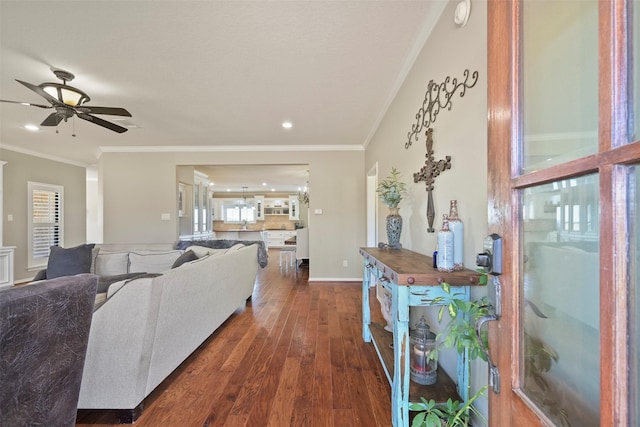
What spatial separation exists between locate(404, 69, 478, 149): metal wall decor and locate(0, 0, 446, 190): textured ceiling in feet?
1.43

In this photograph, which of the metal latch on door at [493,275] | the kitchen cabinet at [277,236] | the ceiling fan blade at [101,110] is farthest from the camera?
the kitchen cabinet at [277,236]

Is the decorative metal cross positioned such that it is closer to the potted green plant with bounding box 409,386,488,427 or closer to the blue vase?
the blue vase

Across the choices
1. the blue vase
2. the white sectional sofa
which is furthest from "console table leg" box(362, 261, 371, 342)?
the white sectional sofa

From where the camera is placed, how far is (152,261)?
3539 mm

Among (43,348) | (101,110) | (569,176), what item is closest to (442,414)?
(569,176)

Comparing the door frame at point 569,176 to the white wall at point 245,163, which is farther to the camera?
the white wall at point 245,163

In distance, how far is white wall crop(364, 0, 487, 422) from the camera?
134cm

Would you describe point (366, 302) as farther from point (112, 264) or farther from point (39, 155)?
point (39, 155)

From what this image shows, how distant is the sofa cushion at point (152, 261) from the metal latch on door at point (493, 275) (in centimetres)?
363

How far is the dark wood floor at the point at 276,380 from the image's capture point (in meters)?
1.60

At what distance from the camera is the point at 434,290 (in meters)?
1.33

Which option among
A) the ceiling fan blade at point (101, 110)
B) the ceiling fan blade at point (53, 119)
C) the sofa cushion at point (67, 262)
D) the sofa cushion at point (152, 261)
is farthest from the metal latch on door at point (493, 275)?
the sofa cushion at point (67, 262)

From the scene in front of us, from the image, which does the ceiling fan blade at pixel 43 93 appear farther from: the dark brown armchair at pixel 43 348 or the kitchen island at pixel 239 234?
the kitchen island at pixel 239 234

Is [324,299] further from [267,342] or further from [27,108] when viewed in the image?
[27,108]
